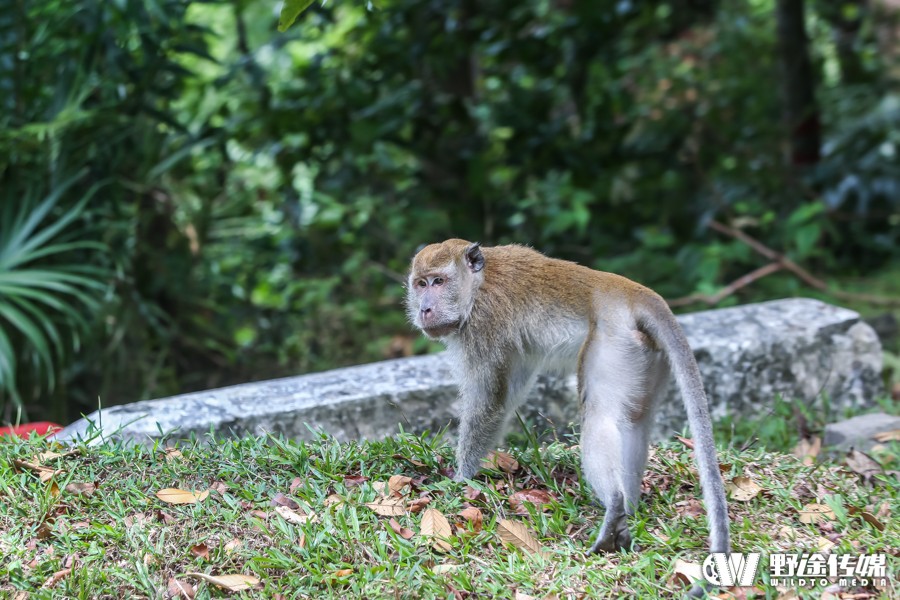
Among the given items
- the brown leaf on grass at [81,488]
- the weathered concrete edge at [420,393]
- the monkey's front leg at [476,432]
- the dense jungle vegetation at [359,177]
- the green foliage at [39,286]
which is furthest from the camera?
the dense jungle vegetation at [359,177]

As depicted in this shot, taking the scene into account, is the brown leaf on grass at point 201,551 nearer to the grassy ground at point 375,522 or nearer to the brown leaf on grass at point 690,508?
the grassy ground at point 375,522

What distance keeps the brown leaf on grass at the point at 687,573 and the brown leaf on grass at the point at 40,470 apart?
2578 millimetres

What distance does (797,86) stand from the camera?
896 centimetres

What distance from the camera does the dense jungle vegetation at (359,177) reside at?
6.82 metres

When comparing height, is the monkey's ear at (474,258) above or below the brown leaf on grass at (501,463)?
above

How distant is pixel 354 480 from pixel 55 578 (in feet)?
4.13

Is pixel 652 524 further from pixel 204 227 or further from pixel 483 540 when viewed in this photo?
pixel 204 227

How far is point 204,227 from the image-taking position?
779 centimetres

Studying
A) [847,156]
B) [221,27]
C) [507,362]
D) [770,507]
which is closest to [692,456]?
[770,507]

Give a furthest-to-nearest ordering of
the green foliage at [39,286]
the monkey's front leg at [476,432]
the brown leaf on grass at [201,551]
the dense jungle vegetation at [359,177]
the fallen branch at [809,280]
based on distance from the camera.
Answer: the fallen branch at [809,280] → the dense jungle vegetation at [359,177] → the green foliage at [39,286] → the monkey's front leg at [476,432] → the brown leaf on grass at [201,551]

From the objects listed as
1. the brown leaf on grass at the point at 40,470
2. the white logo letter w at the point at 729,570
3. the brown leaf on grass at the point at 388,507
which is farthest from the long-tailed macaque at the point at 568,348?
the brown leaf on grass at the point at 40,470

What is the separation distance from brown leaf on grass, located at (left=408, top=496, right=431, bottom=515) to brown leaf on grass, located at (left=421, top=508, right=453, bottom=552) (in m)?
0.08

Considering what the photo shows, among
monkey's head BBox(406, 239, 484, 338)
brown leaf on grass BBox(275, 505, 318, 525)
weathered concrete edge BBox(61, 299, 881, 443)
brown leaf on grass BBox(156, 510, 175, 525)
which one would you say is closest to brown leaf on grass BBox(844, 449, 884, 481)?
weathered concrete edge BBox(61, 299, 881, 443)

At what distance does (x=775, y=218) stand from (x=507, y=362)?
5.43 meters
